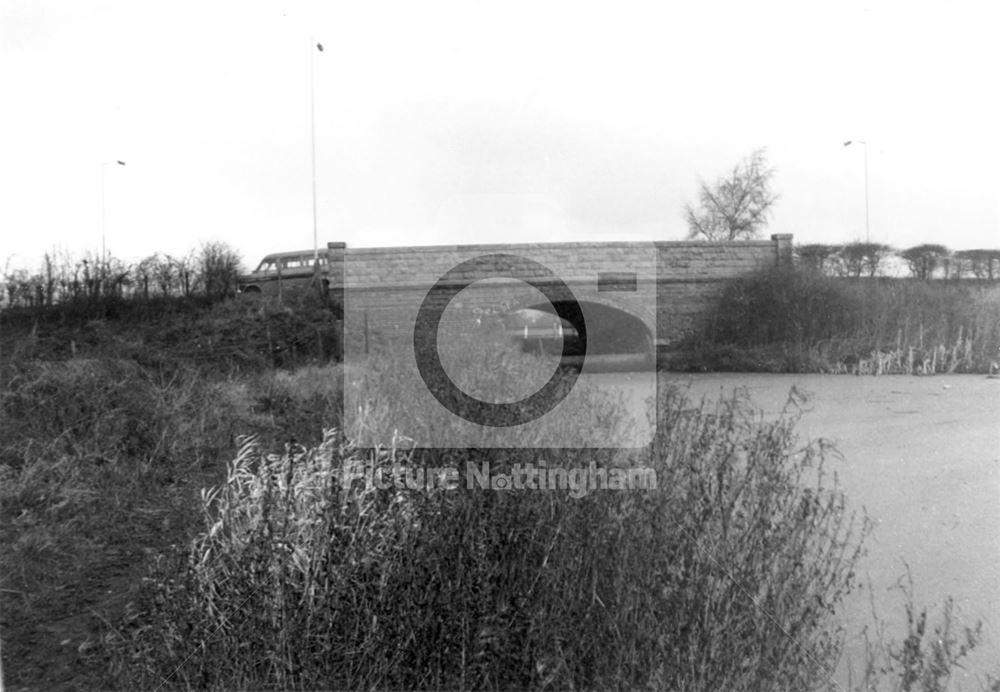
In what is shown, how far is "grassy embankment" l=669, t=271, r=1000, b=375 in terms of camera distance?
29.7 feet

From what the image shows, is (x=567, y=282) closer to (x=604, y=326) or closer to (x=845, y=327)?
(x=604, y=326)

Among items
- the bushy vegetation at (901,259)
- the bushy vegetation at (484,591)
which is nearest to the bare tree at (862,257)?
the bushy vegetation at (901,259)

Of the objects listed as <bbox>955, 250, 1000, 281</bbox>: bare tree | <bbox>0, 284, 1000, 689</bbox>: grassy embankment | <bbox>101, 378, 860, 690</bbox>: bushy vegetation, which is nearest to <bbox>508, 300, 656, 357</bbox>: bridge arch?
<bbox>955, 250, 1000, 281</bbox>: bare tree

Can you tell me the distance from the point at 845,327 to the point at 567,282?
3365 millimetres

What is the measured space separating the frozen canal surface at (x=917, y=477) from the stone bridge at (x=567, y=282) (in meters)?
1.26

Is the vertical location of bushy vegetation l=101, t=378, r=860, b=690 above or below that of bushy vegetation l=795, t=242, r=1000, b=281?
below

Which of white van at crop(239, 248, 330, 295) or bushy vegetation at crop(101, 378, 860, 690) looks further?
white van at crop(239, 248, 330, 295)

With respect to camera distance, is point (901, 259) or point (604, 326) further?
point (604, 326)

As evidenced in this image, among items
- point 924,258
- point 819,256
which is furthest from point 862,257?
point 924,258

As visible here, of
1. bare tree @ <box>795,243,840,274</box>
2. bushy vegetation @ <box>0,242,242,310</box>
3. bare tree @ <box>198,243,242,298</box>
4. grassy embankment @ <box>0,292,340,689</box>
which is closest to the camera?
grassy embankment @ <box>0,292,340,689</box>

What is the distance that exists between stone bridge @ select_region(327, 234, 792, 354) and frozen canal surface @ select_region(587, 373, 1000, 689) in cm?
126

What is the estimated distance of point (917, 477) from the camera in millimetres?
5832

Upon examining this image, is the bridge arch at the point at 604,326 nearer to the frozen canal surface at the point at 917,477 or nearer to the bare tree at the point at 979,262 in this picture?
the frozen canal surface at the point at 917,477

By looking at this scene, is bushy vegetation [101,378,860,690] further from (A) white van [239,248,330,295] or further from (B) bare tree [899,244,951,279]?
(B) bare tree [899,244,951,279]
